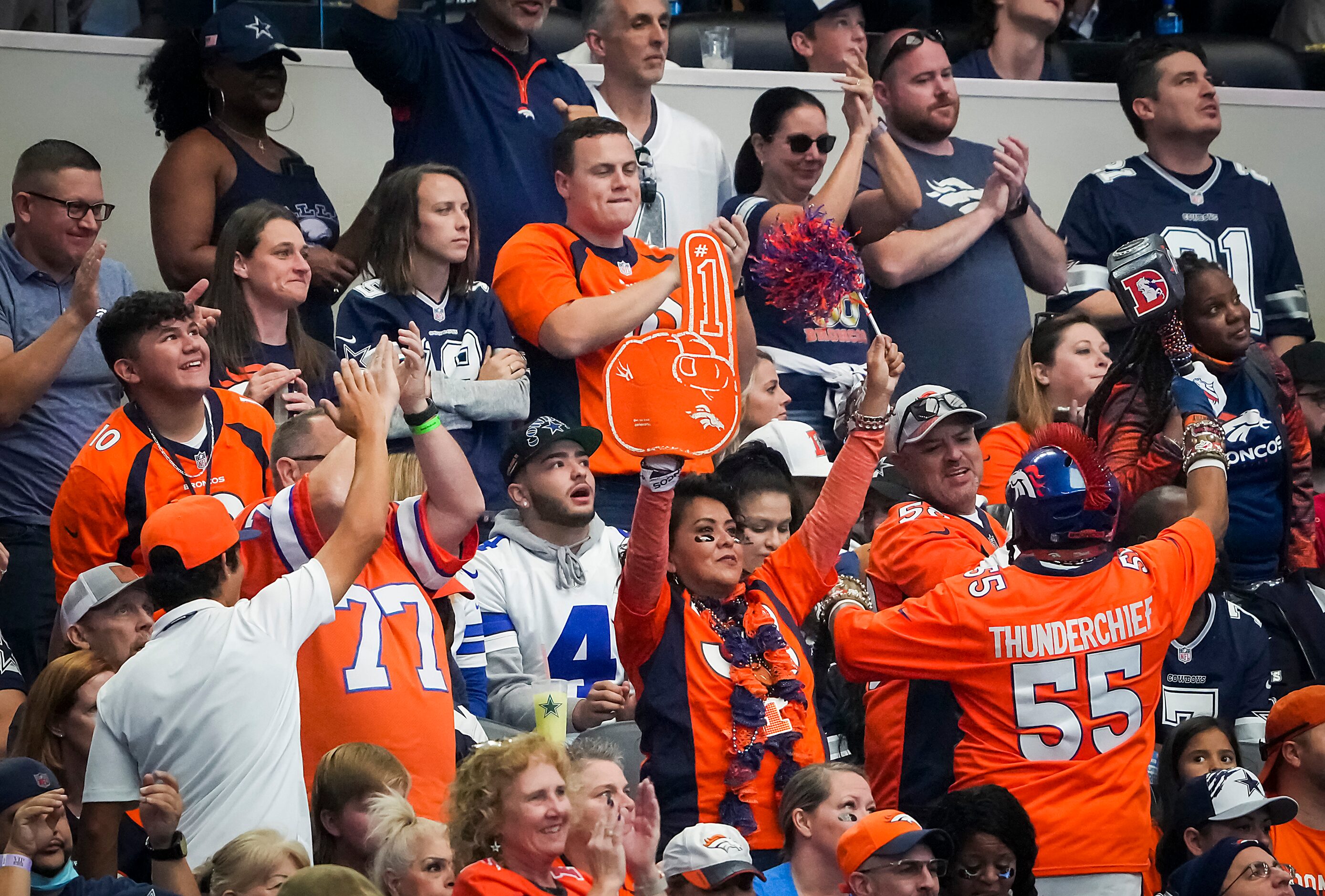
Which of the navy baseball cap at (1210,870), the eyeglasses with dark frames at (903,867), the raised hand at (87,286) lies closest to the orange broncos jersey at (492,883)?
the eyeglasses with dark frames at (903,867)

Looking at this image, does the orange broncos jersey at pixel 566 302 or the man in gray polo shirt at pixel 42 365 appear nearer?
the man in gray polo shirt at pixel 42 365

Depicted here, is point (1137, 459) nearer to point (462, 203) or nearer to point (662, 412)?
point (662, 412)

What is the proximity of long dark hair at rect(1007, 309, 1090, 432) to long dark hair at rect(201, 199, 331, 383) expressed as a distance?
7.90 feet

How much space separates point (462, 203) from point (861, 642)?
211 centimetres

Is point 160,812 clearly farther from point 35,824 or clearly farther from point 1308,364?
point 1308,364

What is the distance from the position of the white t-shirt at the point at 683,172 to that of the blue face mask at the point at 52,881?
143 inches

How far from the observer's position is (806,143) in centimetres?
664

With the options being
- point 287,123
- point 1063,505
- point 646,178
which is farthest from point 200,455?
point 287,123

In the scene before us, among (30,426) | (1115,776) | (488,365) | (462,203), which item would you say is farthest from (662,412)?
(30,426)

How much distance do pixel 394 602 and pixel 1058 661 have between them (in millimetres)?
1630

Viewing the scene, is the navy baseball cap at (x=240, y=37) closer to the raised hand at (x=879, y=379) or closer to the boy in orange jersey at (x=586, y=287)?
the boy in orange jersey at (x=586, y=287)

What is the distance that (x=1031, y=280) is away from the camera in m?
7.17

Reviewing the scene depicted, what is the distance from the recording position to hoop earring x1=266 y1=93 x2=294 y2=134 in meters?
7.59

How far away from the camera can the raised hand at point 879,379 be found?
15.7ft
